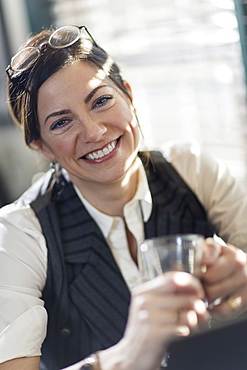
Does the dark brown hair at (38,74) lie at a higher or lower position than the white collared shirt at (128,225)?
higher

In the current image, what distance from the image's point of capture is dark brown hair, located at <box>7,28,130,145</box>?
45.4 inches

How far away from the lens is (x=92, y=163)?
47.3 inches

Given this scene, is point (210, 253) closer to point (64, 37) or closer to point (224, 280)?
point (224, 280)

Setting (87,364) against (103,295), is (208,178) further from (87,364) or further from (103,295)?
(87,364)

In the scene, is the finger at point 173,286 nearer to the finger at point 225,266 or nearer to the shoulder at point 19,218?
the finger at point 225,266

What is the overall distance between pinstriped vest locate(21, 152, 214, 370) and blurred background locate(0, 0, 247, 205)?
0.53 meters

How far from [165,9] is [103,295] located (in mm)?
1253

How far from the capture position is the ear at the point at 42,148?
1.27m

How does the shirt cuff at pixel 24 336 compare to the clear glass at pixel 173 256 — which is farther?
the shirt cuff at pixel 24 336

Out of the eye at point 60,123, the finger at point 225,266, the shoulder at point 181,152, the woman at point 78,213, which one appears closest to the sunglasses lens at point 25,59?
the woman at point 78,213

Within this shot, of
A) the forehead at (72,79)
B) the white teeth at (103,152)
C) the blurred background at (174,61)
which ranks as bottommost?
the blurred background at (174,61)

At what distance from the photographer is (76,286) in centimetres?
121

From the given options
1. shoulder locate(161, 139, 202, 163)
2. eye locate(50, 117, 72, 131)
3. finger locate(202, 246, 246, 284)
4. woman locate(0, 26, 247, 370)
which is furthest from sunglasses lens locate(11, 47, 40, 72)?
finger locate(202, 246, 246, 284)

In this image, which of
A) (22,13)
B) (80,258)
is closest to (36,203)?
(80,258)
